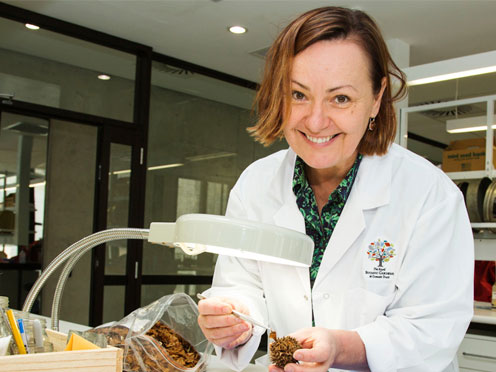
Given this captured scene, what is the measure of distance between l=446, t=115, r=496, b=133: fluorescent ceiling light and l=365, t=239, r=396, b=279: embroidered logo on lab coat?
3.17 m

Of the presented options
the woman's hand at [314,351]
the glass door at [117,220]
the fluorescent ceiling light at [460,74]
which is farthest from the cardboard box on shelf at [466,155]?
the woman's hand at [314,351]

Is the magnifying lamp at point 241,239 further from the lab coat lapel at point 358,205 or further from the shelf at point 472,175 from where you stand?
the shelf at point 472,175

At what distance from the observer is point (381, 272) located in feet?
4.20

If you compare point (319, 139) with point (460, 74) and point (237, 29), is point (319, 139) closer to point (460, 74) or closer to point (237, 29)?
point (460, 74)

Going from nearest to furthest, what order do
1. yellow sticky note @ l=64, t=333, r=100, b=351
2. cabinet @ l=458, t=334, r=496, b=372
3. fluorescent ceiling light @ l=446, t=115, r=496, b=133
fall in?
yellow sticky note @ l=64, t=333, r=100, b=351
cabinet @ l=458, t=334, r=496, b=372
fluorescent ceiling light @ l=446, t=115, r=496, b=133

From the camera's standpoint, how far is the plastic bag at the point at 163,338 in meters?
1.22

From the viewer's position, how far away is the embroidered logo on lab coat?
1277mm

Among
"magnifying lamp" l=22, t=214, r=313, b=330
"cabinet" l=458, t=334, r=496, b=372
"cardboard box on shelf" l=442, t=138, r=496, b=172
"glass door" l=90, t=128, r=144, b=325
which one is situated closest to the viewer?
"magnifying lamp" l=22, t=214, r=313, b=330

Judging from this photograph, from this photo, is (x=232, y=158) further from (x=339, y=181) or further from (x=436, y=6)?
(x=339, y=181)

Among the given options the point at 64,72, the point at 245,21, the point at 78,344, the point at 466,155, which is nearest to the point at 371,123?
the point at 78,344

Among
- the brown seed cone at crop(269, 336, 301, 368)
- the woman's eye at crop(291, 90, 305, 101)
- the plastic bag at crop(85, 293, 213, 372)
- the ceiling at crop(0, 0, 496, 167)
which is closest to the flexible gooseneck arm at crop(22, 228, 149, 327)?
the plastic bag at crop(85, 293, 213, 372)

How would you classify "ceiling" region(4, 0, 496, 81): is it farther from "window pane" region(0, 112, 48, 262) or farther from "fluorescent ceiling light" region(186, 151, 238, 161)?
"window pane" region(0, 112, 48, 262)

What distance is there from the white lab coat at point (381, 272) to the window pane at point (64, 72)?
11.6 feet

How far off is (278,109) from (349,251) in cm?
39
